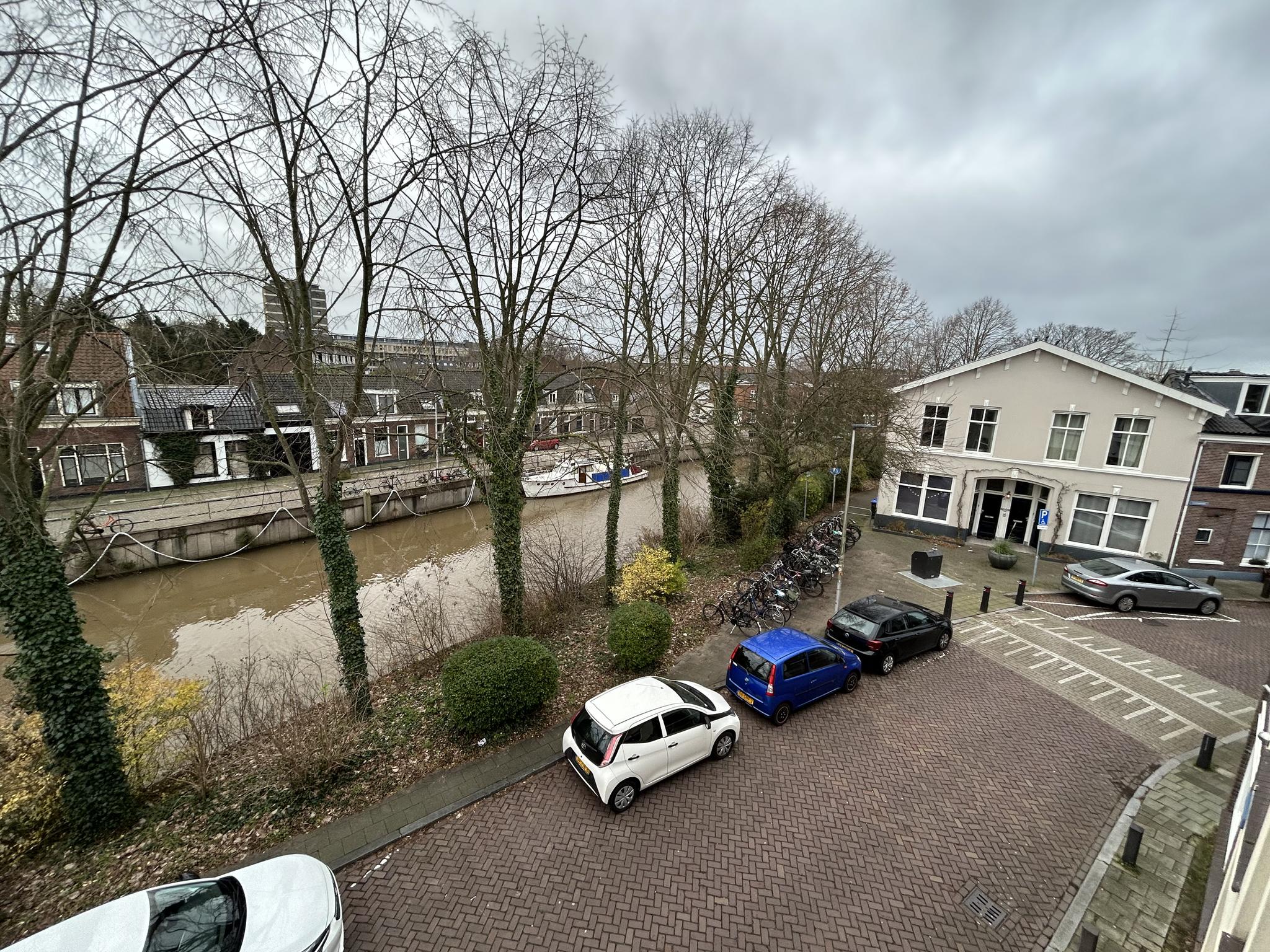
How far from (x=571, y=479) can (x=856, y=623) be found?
72.7 ft

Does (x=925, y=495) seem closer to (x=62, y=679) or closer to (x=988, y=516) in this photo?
(x=988, y=516)

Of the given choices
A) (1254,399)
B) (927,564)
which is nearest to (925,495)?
(927,564)

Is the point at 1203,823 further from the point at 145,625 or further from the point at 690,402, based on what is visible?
the point at 145,625

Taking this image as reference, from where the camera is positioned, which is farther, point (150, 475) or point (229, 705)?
point (150, 475)

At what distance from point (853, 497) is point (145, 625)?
2980 centimetres

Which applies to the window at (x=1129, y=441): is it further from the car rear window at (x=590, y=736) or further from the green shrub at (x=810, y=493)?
the car rear window at (x=590, y=736)

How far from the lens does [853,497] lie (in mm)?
27422

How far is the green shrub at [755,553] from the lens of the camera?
15.6m

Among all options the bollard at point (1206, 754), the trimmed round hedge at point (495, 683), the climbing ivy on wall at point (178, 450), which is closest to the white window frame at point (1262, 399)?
the bollard at point (1206, 754)

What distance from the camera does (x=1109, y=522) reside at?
16.8 metres

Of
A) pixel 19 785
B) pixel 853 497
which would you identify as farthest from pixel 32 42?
pixel 853 497

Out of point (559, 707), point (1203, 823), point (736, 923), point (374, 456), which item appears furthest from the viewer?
point (374, 456)

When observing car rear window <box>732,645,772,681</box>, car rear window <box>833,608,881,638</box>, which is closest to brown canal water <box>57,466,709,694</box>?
car rear window <box>833,608,881,638</box>

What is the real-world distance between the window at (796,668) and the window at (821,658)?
0.12 m
